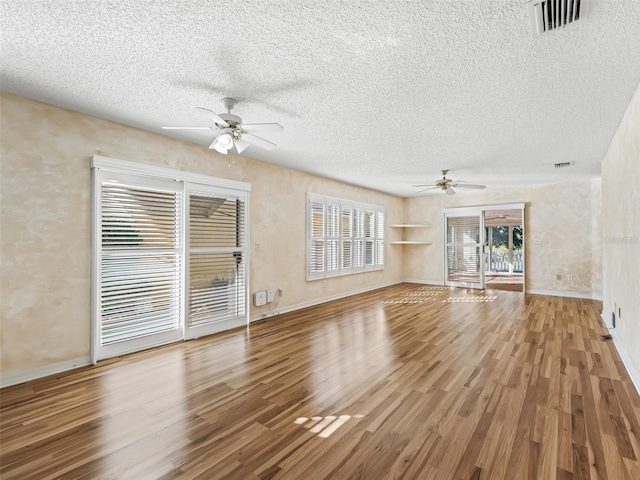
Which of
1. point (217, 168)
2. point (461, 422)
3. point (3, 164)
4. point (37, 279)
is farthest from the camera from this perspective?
point (217, 168)

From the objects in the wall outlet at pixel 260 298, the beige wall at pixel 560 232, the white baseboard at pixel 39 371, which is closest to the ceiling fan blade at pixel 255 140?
the wall outlet at pixel 260 298

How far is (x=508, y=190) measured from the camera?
751cm

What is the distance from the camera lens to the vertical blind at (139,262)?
3334 millimetres

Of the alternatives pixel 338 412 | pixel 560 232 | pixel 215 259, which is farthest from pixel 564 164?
pixel 215 259

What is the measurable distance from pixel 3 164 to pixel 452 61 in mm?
3809

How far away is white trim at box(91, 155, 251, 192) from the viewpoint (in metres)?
3.27

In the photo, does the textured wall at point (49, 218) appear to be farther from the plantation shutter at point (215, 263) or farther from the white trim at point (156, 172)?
the plantation shutter at point (215, 263)

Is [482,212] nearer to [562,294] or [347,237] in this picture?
[562,294]

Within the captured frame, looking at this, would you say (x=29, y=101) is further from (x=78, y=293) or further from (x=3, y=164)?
(x=78, y=293)

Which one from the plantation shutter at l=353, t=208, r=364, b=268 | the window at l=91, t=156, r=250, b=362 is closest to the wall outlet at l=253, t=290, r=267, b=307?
the window at l=91, t=156, r=250, b=362

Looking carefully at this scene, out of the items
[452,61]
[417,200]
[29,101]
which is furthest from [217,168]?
[417,200]

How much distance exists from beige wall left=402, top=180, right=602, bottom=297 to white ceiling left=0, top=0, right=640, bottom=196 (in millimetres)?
3451

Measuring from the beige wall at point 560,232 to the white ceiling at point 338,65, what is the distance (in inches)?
136

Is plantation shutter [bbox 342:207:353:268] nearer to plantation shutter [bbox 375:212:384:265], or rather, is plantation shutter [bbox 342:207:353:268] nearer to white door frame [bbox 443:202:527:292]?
plantation shutter [bbox 375:212:384:265]
